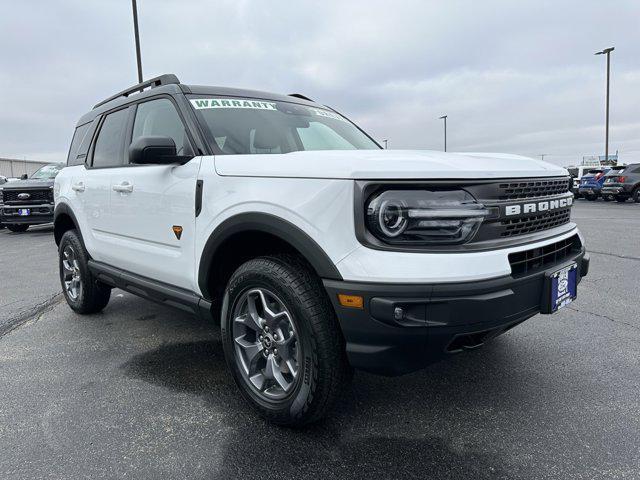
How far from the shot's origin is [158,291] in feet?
10.1

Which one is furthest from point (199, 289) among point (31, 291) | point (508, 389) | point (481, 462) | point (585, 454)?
point (31, 291)

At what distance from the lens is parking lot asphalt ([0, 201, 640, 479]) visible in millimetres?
2117

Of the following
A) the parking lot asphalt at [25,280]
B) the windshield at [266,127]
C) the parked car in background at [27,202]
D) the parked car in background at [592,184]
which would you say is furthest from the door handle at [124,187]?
the parked car in background at [592,184]

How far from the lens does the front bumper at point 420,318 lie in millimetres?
1881

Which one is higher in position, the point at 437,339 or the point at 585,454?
the point at 437,339

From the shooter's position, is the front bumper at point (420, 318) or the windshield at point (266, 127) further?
the windshield at point (266, 127)

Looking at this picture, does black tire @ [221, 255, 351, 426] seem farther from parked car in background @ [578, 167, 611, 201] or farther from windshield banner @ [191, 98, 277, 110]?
parked car in background @ [578, 167, 611, 201]

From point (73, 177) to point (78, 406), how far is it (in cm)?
237

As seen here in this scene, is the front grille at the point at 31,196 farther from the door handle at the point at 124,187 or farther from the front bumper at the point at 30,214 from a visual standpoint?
the door handle at the point at 124,187

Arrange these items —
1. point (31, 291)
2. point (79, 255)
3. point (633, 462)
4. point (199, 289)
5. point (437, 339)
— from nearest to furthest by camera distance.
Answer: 1. point (437, 339)
2. point (633, 462)
3. point (199, 289)
4. point (79, 255)
5. point (31, 291)

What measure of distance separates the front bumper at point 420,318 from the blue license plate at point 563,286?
257 millimetres

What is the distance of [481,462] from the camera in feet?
6.95

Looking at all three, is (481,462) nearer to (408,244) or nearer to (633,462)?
A: (633,462)

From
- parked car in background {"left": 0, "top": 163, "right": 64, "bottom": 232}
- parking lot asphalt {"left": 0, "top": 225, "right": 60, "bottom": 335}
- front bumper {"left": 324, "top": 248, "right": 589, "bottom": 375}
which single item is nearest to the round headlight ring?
front bumper {"left": 324, "top": 248, "right": 589, "bottom": 375}
